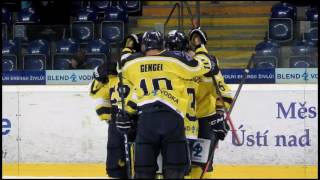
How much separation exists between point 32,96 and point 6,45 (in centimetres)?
113

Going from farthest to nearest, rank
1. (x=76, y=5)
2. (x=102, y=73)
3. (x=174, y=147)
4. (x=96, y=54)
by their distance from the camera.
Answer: (x=76, y=5) → (x=96, y=54) → (x=102, y=73) → (x=174, y=147)

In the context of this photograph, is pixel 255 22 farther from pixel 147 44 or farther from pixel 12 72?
pixel 147 44

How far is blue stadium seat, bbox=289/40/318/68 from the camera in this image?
8.25 m

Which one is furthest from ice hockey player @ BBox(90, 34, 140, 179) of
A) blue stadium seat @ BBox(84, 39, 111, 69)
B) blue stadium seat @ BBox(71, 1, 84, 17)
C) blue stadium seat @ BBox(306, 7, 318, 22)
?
blue stadium seat @ BBox(71, 1, 84, 17)

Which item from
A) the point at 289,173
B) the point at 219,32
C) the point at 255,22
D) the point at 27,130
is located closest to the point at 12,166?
the point at 27,130

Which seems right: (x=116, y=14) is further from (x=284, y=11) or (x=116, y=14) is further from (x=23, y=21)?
(x=284, y=11)

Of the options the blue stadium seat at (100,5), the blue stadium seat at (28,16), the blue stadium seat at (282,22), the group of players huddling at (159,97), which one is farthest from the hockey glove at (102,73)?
the blue stadium seat at (100,5)

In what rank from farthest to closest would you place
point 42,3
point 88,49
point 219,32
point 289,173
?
point 42,3 → point 219,32 → point 88,49 → point 289,173

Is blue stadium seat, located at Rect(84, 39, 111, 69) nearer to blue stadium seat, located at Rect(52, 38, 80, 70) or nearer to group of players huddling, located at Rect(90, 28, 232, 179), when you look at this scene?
blue stadium seat, located at Rect(52, 38, 80, 70)

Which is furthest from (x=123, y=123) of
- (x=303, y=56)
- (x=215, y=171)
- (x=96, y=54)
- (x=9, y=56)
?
(x=9, y=56)

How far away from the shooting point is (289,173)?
773cm

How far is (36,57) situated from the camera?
348 inches

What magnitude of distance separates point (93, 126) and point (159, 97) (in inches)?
116

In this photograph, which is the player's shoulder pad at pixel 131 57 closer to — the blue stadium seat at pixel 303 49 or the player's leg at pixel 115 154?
the player's leg at pixel 115 154
